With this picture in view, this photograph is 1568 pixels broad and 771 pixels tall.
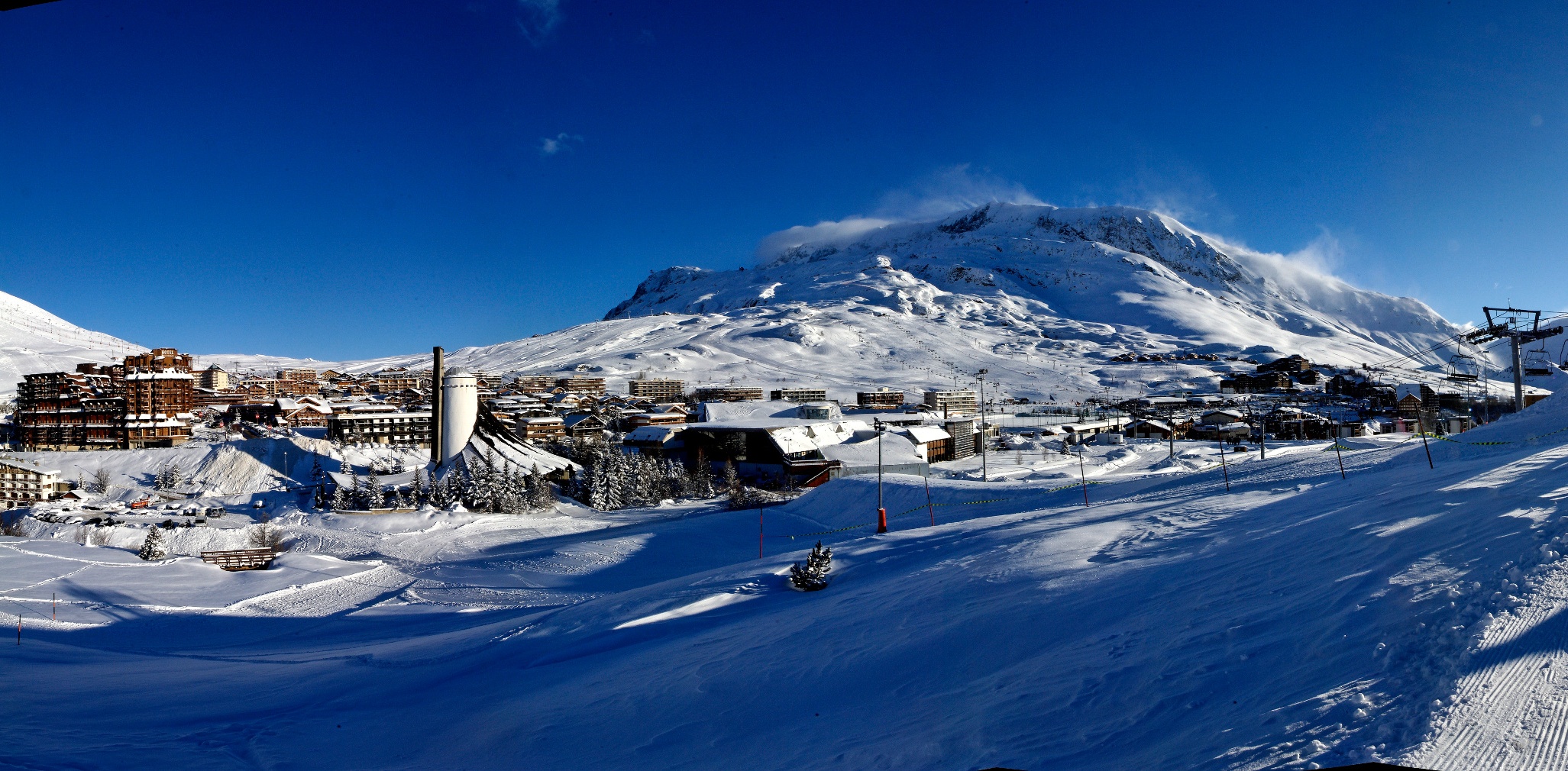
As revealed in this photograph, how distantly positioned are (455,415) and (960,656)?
3982cm

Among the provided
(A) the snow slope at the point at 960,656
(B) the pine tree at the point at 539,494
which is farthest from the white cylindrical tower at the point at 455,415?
(A) the snow slope at the point at 960,656

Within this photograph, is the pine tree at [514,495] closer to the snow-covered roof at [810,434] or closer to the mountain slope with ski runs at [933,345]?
the snow-covered roof at [810,434]

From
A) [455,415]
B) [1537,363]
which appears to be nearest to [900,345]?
[1537,363]

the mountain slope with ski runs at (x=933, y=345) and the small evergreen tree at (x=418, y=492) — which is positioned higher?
the mountain slope with ski runs at (x=933, y=345)

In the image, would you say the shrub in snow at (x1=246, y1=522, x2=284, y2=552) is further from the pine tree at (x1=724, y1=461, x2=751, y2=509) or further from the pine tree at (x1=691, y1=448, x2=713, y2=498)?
the pine tree at (x1=691, y1=448, x2=713, y2=498)

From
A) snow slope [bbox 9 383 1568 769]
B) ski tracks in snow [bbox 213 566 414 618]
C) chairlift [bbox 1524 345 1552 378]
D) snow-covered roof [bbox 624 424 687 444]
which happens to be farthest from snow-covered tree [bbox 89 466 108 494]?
chairlift [bbox 1524 345 1552 378]

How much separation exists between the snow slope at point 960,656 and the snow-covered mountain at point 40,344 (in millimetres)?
107894

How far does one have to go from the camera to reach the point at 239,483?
37750 mm

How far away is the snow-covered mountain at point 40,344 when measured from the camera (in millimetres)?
97875

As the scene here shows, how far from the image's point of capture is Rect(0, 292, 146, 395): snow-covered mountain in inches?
3853

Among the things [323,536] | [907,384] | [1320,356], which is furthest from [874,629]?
[1320,356]

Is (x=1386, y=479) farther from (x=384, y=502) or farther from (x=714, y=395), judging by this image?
(x=714, y=395)

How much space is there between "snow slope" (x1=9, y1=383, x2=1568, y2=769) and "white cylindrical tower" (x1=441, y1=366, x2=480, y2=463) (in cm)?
2624

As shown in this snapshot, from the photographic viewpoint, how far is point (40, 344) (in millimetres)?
114438
